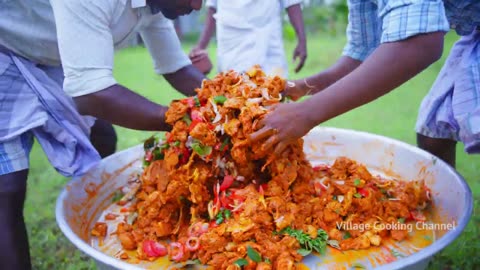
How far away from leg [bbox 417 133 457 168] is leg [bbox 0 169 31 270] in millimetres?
2089

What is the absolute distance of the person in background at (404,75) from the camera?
170cm

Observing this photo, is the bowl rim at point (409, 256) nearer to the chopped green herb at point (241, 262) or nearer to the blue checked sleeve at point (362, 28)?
the chopped green herb at point (241, 262)

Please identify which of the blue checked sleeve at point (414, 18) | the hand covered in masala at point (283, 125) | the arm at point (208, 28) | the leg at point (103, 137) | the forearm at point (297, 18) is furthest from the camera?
the arm at point (208, 28)

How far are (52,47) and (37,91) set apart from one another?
22 cm

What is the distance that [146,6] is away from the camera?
2.25m

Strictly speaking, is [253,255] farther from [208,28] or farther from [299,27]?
[208,28]

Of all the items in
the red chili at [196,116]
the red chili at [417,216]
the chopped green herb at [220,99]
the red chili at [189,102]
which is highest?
the chopped green herb at [220,99]

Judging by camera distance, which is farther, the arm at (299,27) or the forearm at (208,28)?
the forearm at (208,28)

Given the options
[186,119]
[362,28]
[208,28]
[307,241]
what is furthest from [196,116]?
[208,28]

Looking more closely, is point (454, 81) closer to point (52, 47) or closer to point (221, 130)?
point (221, 130)

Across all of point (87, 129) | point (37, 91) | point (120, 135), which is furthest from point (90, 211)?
point (120, 135)

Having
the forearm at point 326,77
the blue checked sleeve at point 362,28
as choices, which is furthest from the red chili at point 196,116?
the blue checked sleeve at point 362,28

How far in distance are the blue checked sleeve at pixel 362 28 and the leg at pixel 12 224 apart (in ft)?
5.92

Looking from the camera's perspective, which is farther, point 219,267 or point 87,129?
point 87,129
